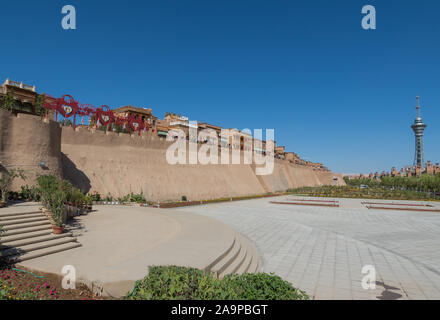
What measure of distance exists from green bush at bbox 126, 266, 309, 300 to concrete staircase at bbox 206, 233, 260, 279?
1885 millimetres

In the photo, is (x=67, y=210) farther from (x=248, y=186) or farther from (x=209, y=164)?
(x=248, y=186)

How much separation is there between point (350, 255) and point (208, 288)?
265 inches

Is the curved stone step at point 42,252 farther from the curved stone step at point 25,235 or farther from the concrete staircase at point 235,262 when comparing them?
the concrete staircase at point 235,262

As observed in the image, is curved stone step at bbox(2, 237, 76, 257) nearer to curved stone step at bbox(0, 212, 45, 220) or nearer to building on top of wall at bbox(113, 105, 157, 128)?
curved stone step at bbox(0, 212, 45, 220)

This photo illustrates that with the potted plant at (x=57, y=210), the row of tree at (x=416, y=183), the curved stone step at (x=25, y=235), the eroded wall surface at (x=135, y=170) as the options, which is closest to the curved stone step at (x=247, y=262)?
the potted plant at (x=57, y=210)

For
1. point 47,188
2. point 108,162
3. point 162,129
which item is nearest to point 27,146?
point 108,162

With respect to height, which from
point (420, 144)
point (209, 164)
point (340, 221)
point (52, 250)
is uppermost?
point (420, 144)

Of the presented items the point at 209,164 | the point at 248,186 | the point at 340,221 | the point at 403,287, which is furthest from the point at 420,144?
the point at 403,287

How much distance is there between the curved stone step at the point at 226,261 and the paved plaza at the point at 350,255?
896 millimetres

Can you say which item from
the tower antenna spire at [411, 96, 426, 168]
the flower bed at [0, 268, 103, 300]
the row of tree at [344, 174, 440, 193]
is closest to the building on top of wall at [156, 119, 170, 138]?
the flower bed at [0, 268, 103, 300]

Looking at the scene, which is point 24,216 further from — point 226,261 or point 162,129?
Answer: point 162,129
